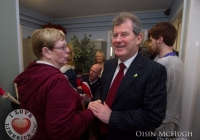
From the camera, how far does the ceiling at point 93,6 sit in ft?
10.5

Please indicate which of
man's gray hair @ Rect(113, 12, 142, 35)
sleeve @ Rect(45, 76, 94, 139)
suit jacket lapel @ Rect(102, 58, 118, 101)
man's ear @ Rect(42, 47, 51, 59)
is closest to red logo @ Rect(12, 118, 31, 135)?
sleeve @ Rect(45, 76, 94, 139)

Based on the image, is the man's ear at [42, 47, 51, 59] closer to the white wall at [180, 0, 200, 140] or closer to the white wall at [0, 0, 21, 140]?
the white wall at [0, 0, 21, 140]

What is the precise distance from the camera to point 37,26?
175 inches

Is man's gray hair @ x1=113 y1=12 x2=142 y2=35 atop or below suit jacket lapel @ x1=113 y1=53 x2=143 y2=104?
atop

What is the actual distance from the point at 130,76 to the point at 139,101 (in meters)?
0.17

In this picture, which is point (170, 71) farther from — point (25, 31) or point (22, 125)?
point (25, 31)

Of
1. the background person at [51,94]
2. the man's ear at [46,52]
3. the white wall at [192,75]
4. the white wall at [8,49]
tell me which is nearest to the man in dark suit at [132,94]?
the background person at [51,94]

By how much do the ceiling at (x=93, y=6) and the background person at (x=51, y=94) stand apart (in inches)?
108

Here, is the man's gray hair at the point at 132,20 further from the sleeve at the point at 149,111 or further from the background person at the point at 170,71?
the background person at the point at 170,71

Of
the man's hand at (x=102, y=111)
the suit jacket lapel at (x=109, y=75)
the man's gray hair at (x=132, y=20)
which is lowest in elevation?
the man's hand at (x=102, y=111)

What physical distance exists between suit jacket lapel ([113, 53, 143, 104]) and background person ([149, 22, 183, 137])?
38 centimetres

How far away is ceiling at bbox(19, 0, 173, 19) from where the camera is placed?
319 centimetres

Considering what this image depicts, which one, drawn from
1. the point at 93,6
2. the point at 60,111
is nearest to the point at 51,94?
the point at 60,111

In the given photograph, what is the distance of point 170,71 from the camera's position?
1.10m
